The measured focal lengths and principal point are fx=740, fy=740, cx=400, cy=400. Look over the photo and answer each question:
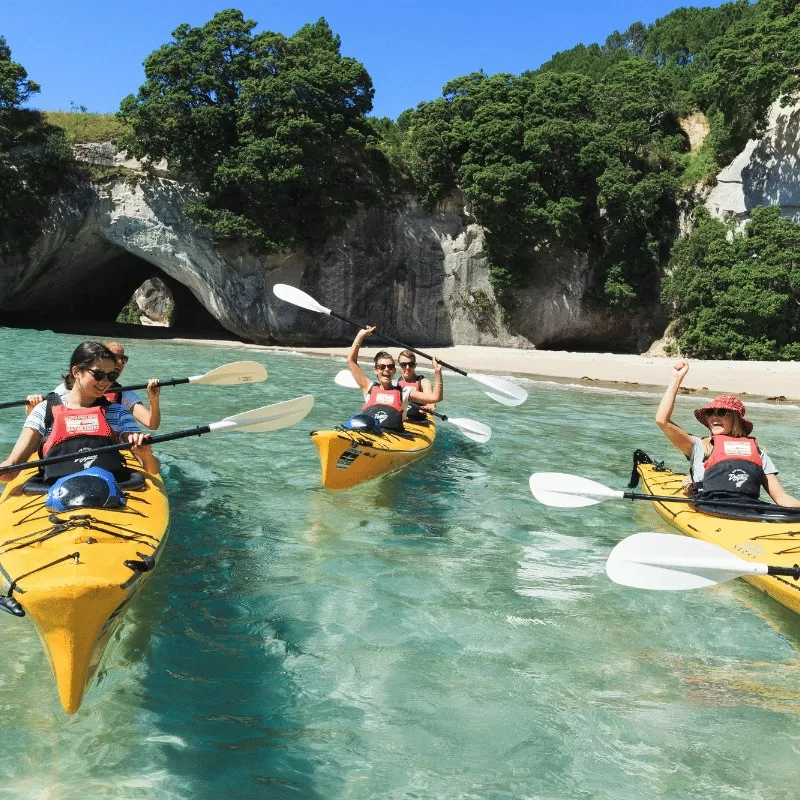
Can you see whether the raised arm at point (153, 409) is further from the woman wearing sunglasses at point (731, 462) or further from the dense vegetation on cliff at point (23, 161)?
the dense vegetation on cliff at point (23, 161)

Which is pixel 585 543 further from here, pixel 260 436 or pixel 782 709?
pixel 260 436

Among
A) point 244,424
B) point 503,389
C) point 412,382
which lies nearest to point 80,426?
point 244,424

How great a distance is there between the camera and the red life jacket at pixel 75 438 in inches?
154

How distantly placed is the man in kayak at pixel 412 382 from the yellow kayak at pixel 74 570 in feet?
13.3

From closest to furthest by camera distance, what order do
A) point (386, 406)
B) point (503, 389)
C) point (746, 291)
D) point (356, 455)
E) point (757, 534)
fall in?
point (757, 534), point (356, 455), point (386, 406), point (503, 389), point (746, 291)

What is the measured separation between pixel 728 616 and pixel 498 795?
2.02 metres

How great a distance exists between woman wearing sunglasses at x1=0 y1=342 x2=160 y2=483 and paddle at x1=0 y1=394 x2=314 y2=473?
0.07 metres

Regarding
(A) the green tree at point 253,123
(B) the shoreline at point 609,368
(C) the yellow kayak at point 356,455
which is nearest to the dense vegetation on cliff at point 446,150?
(A) the green tree at point 253,123

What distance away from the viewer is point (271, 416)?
479 cm

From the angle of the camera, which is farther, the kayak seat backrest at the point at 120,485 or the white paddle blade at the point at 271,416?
the white paddle blade at the point at 271,416

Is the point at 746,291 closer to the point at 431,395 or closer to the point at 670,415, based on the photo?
the point at 431,395

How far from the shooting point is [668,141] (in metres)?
21.0

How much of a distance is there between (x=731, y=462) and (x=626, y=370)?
12.2 meters

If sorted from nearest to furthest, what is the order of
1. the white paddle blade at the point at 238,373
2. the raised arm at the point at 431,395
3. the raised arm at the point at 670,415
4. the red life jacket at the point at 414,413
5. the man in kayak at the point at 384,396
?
the raised arm at the point at 670,415 < the white paddle blade at the point at 238,373 < the man in kayak at the point at 384,396 < the raised arm at the point at 431,395 < the red life jacket at the point at 414,413
